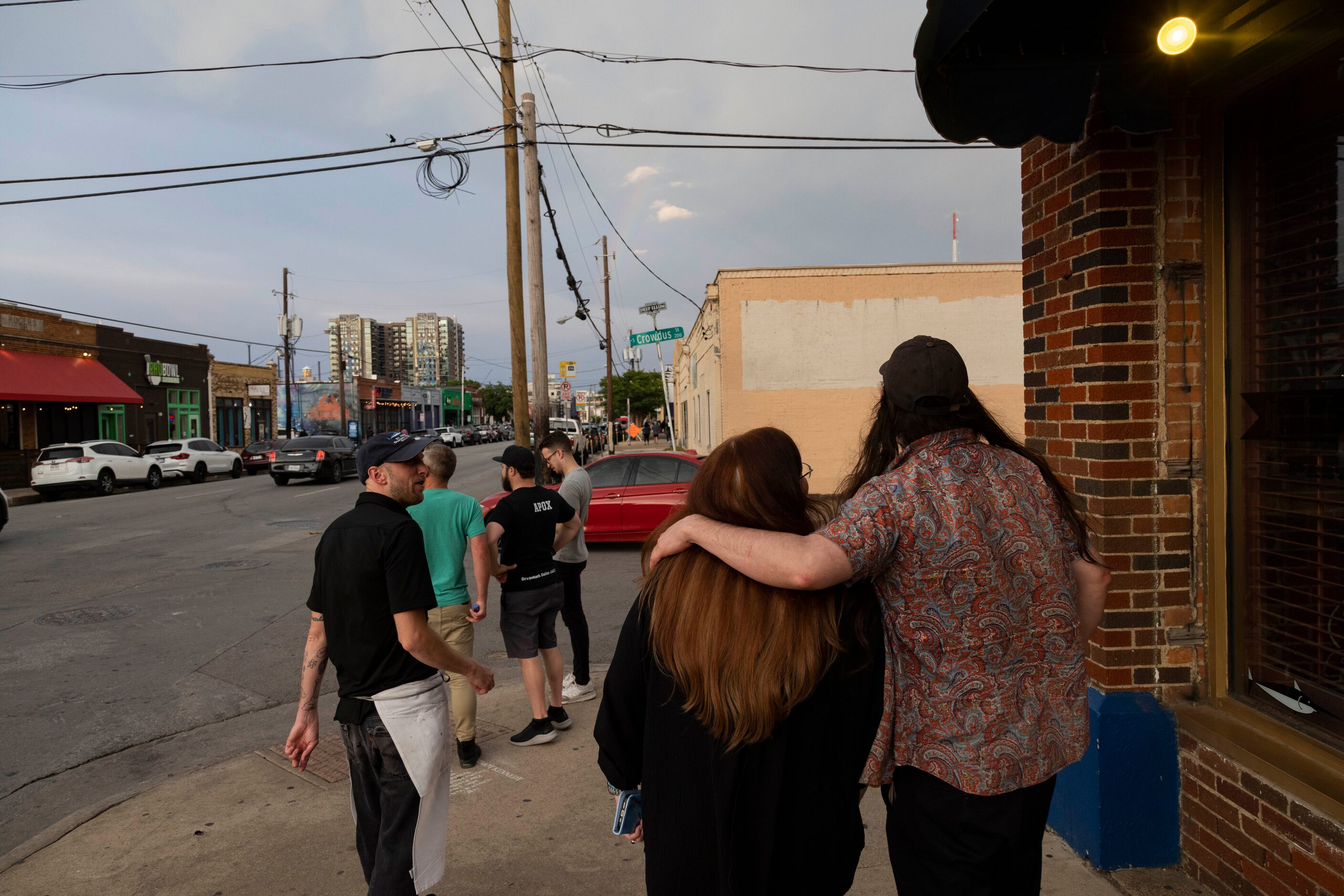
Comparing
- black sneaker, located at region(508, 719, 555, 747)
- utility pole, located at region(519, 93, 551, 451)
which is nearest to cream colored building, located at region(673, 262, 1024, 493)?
utility pole, located at region(519, 93, 551, 451)

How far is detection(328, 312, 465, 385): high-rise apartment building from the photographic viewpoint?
11719 centimetres

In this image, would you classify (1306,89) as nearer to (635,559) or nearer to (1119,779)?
(1119,779)

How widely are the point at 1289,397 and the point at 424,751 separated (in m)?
3.15

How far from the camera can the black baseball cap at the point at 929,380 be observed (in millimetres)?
1869

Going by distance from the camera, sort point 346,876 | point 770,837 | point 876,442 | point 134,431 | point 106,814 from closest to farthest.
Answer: point 770,837 → point 876,442 → point 346,876 → point 106,814 → point 134,431

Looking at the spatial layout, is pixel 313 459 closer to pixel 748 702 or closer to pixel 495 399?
pixel 748 702

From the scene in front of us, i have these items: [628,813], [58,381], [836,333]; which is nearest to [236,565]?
[628,813]

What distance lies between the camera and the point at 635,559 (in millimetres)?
10883

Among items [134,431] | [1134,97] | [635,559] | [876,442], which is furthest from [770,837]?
[134,431]

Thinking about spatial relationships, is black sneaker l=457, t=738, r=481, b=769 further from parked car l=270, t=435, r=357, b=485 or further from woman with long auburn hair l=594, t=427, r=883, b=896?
parked car l=270, t=435, r=357, b=485

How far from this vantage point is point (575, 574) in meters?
5.48

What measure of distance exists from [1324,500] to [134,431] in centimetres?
3885

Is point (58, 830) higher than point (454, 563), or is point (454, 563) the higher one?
point (454, 563)

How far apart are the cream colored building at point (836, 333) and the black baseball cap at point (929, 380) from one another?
17.7m
